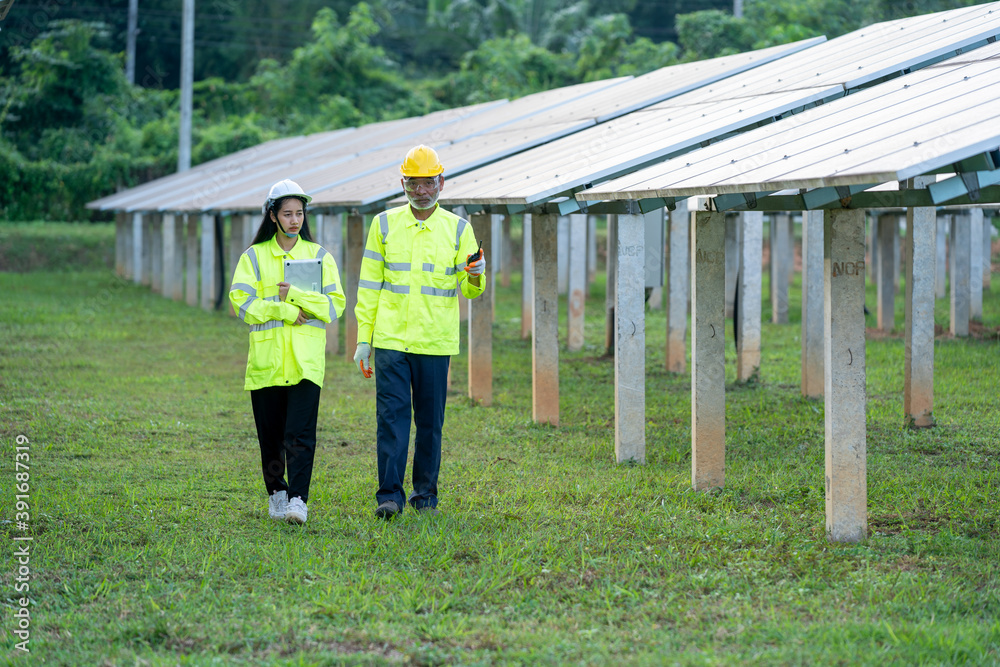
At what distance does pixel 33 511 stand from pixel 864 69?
6.89m

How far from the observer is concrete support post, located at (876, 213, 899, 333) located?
648 inches

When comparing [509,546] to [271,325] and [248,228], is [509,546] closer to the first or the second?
[271,325]

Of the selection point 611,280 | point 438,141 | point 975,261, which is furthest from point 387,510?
point 975,261

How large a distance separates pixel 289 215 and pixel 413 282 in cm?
75

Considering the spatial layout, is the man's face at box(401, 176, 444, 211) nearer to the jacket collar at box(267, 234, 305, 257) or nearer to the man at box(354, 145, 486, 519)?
the man at box(354, 145, 486, 519)

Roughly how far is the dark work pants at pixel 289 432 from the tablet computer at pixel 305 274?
0.51m

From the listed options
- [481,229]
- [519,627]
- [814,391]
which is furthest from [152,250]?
[519,627]

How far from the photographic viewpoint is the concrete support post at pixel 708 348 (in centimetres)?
682

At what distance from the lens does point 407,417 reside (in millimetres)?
6207

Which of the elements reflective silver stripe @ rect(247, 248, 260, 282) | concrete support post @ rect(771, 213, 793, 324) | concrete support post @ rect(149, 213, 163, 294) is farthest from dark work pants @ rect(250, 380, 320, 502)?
concrete support post @ rect(149, 213, 163, 294)

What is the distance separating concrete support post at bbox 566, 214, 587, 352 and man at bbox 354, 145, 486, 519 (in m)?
8.18

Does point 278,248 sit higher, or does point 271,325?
point 278,248

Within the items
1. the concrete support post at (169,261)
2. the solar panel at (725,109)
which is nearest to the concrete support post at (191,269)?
the concrete support post at (169,261)

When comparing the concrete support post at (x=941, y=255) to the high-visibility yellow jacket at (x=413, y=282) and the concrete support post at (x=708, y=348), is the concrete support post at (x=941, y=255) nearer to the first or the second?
the concrete support post at (x=708, y=348)
